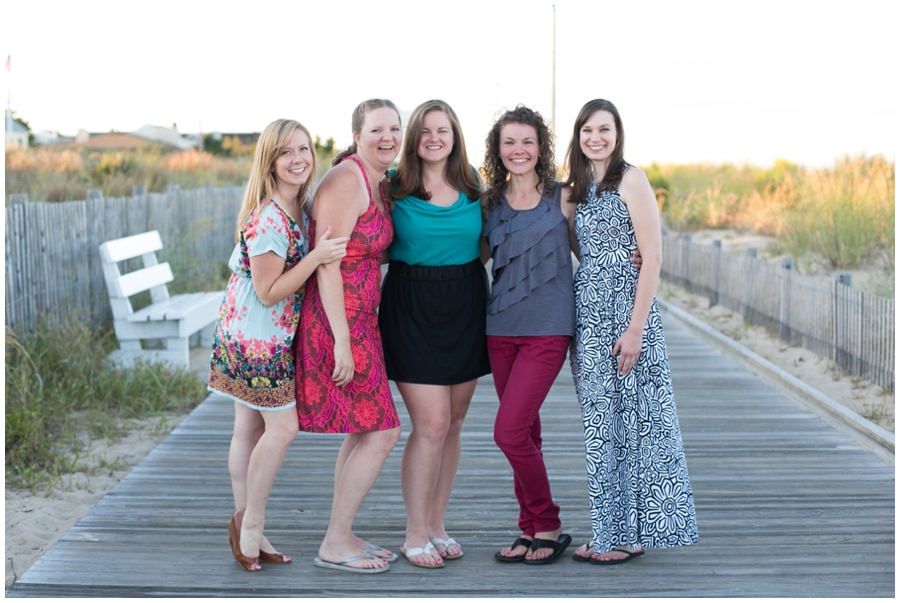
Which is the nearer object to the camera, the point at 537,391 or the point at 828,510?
the point at 537,391

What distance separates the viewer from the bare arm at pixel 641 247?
10.7ft

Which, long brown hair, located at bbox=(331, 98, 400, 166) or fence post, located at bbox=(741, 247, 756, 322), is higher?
long brown hair, located at bbox=(331, 98, 400, 166)

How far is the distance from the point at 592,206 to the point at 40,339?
448cm

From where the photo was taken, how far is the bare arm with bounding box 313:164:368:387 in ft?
10.5

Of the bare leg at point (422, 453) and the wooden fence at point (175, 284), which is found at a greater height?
the wooden fence at point (175, 284)

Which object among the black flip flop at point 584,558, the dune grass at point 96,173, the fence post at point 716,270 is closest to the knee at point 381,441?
the black flip flop at point 584,558

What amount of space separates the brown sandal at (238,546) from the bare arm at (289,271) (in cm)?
85

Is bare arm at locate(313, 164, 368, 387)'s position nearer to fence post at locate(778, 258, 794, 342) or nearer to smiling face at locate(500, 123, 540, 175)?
smiling face at locate(500, 123, 540, 175)

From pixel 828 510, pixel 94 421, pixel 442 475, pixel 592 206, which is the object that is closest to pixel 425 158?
pixel 592 206

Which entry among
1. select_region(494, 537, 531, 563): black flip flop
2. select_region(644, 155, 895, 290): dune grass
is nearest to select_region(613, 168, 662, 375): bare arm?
select_region(494, 537, 531, 563): black flip flop

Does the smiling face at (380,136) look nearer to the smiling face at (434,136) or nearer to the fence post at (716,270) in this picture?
the smiling face at (434,136)

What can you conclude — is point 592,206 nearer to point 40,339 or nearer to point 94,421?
point 94,421

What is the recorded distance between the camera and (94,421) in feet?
18.2

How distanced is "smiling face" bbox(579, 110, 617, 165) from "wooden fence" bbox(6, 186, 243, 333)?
180 inches
